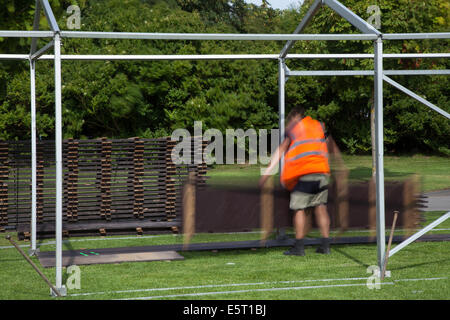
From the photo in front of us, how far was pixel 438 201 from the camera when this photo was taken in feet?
57.8

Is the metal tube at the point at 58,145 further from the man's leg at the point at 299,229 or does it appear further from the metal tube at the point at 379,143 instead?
the metal tube at the point at 379,143

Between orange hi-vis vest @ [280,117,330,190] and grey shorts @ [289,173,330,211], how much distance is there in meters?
0.08

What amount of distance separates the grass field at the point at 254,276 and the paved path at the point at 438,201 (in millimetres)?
5641

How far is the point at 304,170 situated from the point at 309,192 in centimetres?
31

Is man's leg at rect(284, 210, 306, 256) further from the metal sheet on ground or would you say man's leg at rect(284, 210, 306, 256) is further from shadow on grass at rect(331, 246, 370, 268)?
the metal sheet on ground

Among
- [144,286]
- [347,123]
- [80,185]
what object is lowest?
[144,286]

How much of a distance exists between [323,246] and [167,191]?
4824 millimetres

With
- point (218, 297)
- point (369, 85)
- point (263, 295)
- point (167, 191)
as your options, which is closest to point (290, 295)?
point (263, 295)

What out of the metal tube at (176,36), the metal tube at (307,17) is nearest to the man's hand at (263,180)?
the metal tube at (176,36)

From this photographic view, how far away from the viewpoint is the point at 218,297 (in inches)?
277

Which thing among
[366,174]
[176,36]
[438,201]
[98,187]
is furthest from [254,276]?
[366,174]

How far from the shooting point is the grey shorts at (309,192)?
925 cm

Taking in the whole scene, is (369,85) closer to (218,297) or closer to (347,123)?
(347,123)

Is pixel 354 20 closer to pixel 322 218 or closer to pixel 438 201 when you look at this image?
pixel 322 218
